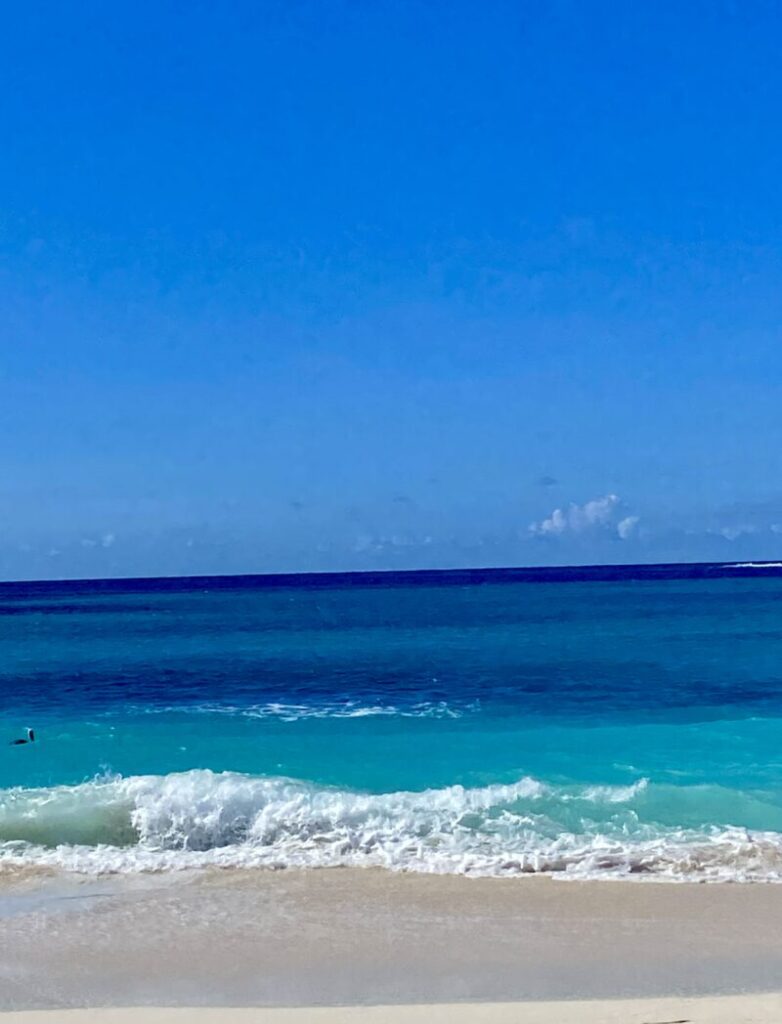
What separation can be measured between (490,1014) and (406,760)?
1061cm

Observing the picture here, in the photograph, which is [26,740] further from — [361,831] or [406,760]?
[361,831]

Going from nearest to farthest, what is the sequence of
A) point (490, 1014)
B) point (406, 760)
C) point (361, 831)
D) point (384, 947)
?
point (490, 1014)
point (384, 947)
point (361, 831)
point (406, 760)

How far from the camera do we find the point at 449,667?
34.5m

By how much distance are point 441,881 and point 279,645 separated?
112ft

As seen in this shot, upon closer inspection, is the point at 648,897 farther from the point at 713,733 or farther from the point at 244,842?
the point at 713,733

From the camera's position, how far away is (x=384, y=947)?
32.2ft

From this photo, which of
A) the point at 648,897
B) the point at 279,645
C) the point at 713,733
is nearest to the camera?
the point at 648,897

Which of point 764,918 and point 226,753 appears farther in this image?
point 226,753

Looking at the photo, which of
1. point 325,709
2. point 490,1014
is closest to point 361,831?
point 490,1014

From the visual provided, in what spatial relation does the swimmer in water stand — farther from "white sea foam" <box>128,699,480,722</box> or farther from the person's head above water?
"white sea foam" <box>128,699,480,722</box>

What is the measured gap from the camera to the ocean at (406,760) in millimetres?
12977

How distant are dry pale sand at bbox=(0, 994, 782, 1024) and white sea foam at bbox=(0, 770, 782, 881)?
375 centimetres

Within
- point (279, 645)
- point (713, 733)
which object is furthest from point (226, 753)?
point (279, 645)

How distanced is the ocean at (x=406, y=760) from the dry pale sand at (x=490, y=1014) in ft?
12.2
